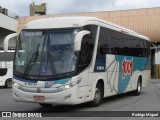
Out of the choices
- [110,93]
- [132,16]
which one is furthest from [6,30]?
Result: [110,93]

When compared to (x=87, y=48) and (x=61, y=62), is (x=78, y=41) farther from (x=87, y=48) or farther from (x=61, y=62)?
(x=87, y=48)

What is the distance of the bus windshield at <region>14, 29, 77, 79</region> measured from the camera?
40.1 ft

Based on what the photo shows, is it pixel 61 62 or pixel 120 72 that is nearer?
pixel 61 62

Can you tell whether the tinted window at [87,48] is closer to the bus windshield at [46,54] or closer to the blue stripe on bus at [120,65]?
the bus windshield at [46,54]

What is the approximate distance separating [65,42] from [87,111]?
233 cm

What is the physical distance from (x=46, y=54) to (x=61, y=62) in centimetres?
56

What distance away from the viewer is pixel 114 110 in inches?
518

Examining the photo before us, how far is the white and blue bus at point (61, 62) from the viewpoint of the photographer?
476 inches

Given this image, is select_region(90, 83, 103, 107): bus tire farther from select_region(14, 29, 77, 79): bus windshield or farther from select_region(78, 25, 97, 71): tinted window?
select_region(14, 29, 77, 79): bus windshield

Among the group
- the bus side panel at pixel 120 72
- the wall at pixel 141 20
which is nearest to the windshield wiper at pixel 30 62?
the bus side panel at pixel 120 72

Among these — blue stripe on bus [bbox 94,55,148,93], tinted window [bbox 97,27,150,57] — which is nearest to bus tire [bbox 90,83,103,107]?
blue stripe on bus [bbox 94,55,148,93]

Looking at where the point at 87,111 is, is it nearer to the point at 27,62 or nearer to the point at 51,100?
the point at 51,100

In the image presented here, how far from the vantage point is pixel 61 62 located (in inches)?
481

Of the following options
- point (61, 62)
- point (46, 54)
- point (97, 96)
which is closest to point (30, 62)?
point (46, 54)
